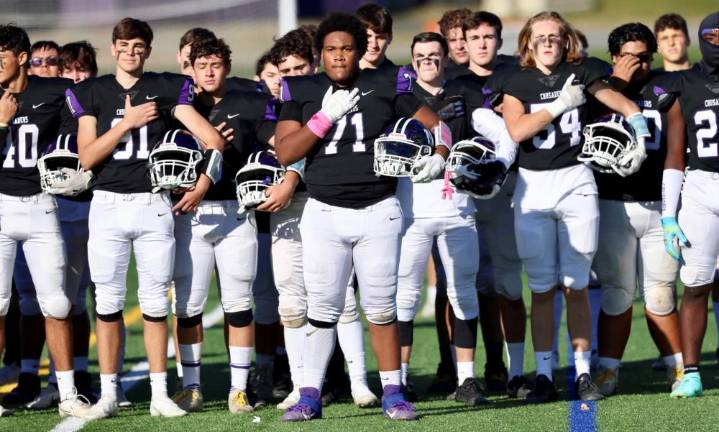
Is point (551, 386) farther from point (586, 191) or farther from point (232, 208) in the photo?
point (232, 208)

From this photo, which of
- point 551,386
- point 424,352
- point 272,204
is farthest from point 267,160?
point 424,352

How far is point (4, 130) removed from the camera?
641 cm

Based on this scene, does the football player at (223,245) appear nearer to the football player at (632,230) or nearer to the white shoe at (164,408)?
the white shoe at (164,408)

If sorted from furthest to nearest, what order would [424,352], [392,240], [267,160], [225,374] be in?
[424,352], [225,374], [267,160], [392,240]

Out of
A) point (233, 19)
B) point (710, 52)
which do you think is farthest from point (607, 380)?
point (233, 19)

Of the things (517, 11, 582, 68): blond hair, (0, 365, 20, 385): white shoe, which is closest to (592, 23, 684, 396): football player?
(517, 11, 582, 68): blond hair

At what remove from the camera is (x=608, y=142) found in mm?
6203

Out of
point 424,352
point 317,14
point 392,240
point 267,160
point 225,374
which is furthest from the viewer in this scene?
point 317,14

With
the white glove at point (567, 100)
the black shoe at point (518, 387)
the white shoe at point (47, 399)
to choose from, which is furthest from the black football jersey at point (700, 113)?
the white shoe at point (47, 399)

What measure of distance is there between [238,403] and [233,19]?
493 inches

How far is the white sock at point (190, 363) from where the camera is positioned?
21.4ft

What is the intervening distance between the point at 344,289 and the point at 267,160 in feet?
2.62

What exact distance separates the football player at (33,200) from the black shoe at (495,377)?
7.44 ft

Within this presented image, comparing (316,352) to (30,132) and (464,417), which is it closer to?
(464,417)
